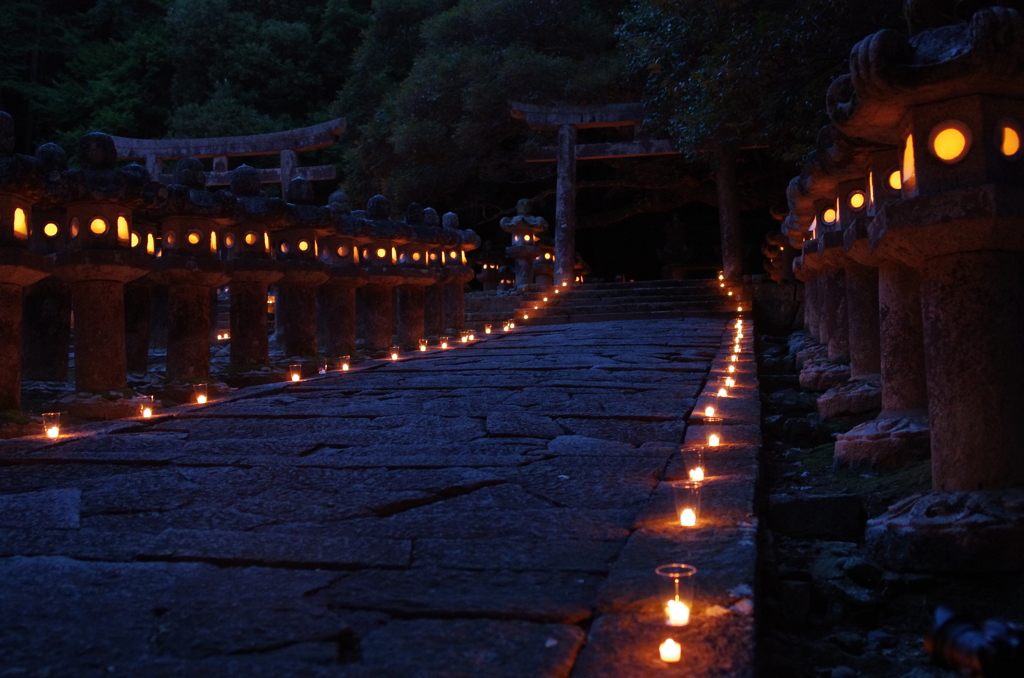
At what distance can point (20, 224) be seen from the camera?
5988 millimetres

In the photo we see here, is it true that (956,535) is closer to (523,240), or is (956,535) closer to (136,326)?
(136,326)

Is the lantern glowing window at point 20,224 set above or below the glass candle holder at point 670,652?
above

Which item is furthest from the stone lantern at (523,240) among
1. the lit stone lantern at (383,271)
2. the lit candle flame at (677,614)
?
the lit candle flame at (677,614)

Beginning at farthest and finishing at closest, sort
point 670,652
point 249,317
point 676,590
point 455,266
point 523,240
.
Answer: point 523,240 < point 455,266 < point 249,317 < point 676,590 < point 670,652

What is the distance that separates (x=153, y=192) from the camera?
7566 mm

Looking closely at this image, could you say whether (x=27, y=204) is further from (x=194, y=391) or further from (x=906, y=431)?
(x=906, y=431)

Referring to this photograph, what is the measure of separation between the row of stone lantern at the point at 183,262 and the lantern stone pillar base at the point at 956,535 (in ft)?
18.7

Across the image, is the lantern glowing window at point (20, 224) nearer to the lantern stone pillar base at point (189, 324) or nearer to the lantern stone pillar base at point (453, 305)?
the lantern stone pillar base at point (189, 324)

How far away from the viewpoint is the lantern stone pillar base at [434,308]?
14.5 meters

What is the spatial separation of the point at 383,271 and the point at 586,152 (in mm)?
9931

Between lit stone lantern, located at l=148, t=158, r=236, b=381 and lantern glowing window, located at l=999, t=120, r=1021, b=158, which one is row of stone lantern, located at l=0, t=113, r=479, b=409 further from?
lantern glowing window, located at l=999, t=120, r=1021, b=158

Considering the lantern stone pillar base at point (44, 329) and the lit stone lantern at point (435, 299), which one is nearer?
the lantern stone pillar base at point (44, 329)

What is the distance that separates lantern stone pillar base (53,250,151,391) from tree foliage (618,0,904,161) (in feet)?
20.7

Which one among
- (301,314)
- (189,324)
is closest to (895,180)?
(189,324)
